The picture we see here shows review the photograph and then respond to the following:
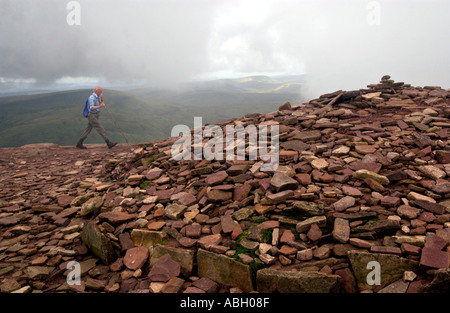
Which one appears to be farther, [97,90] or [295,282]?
[97,90]

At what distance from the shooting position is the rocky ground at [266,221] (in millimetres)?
3941

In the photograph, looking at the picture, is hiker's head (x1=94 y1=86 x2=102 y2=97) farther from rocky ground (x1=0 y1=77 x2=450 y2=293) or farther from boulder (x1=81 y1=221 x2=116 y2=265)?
boulder (x1=81 y1=221 x2=116 y2=265)

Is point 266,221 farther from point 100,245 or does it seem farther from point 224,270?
point 100,245

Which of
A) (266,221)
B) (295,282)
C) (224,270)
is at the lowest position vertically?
(224,270)

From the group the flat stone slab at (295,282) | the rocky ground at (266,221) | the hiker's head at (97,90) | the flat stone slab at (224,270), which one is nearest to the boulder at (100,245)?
the rocky ground at (266,221)

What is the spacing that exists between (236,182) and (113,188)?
4.12m

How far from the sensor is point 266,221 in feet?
16.7

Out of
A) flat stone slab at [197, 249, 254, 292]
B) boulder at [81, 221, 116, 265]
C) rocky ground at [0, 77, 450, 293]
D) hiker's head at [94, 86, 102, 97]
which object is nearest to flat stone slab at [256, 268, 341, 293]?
rocky ground at [0, 77, 450, 293]

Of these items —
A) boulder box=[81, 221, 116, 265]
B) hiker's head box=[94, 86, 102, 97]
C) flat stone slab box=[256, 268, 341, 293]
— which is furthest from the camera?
hiker's head box=[94, 86, 102, 97]

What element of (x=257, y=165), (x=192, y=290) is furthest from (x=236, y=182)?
(x=192, y=290)

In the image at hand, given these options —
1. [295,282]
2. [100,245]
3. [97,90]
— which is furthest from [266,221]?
[97,90]

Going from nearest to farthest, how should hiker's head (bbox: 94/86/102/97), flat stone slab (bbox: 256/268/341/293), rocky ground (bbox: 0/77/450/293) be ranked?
flat stone slab (bbox: 256/268/341/293) < rocky ground (bbox: 0/77/450/293) < hiker's head (bbox: 94/86/102/97)

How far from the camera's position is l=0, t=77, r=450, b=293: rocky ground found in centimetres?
394

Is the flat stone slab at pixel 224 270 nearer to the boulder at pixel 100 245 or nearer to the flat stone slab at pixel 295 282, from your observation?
the flat stone slab at pixel 295 282
